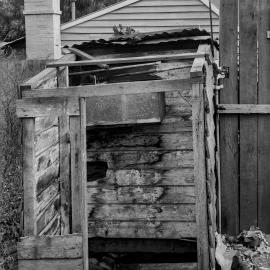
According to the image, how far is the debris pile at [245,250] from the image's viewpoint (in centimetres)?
438

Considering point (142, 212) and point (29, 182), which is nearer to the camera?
point (29, 182)

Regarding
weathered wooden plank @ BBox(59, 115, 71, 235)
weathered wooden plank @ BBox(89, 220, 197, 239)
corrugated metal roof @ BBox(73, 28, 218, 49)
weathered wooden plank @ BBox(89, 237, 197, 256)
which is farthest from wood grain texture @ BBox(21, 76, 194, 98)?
weathered wooden plank @ BBox(89, 237, 197, 256)

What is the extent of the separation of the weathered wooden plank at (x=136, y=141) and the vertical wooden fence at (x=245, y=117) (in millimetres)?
377

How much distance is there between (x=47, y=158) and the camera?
13.8 ft

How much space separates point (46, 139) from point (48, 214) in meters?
0.61

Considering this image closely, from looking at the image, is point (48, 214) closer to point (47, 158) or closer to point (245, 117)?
point (47, 158)

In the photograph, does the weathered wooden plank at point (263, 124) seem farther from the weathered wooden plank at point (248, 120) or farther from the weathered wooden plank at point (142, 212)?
the weathered wooden plank at point (142, 212)

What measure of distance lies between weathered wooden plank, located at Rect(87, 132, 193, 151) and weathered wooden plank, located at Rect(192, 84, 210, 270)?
132cm

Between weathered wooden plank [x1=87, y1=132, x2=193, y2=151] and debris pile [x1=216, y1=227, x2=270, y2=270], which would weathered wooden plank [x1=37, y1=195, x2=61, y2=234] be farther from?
debris pile [x1=216, y1=227, x2=270, y2=270]

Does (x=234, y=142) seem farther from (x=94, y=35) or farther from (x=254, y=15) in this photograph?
(x=94, y=35)

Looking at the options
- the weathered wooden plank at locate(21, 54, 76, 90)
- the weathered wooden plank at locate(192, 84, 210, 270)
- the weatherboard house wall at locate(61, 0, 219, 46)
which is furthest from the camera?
the weatherboard house wall at locate(61, 0, 219, 46)

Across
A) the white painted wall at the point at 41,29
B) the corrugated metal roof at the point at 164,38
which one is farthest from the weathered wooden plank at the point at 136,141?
the white painted wall at the point at 41,29

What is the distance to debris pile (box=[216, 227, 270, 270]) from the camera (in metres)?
4.38

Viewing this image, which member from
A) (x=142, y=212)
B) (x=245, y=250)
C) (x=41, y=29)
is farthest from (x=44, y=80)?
(x=41, y=29)
